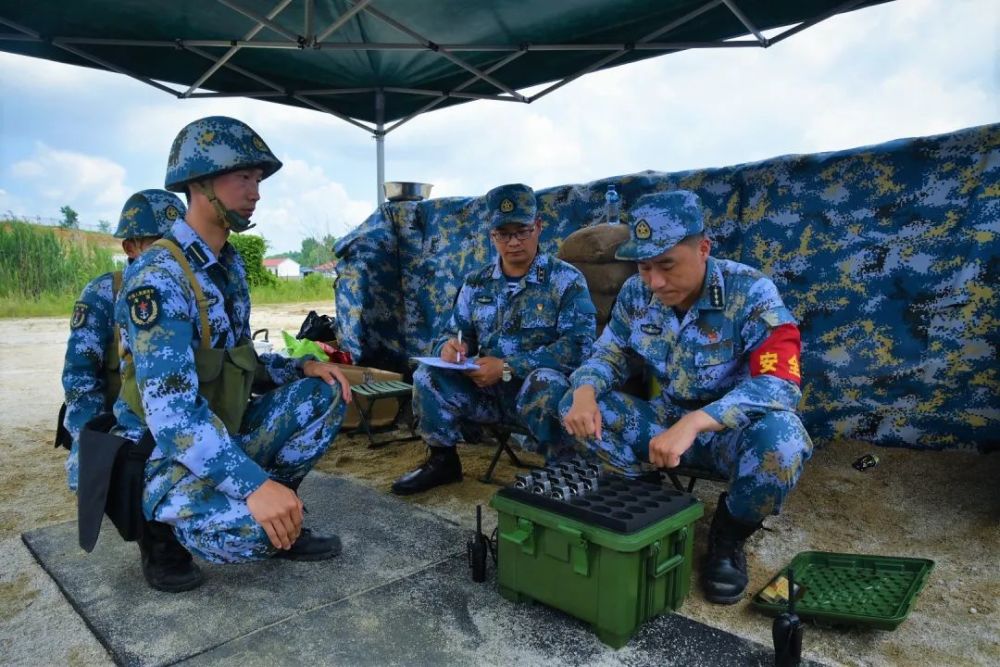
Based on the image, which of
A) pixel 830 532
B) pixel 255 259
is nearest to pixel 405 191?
pixel 830 532

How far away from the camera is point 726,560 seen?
2.27 m

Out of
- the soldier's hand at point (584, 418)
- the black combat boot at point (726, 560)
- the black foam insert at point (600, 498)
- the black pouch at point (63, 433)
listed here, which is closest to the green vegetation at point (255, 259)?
the black pouch at point (63, 433)

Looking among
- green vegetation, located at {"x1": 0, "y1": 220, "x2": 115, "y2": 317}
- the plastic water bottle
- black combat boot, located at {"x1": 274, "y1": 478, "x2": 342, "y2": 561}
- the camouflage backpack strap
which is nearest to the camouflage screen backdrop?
the plastic water bottle

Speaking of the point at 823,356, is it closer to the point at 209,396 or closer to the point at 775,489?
the point at 775,489

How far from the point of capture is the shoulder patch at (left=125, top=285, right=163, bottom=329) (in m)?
1.95

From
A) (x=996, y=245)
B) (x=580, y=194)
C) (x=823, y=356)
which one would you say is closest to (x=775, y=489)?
(x=823, y=356)

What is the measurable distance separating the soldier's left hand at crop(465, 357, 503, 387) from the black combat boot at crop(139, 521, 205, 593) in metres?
1.43

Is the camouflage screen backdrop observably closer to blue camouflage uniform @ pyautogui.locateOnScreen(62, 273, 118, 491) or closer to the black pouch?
blue camouflage uniform @ pyautogui.locateOnScreen(62, 273, 118, 491)

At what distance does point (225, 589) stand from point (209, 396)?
69cm

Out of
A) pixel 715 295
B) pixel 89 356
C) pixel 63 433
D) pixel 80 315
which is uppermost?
pixel 715 295

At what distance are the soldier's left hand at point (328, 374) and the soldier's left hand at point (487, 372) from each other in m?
0.75

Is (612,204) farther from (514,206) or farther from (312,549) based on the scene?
(312,549)

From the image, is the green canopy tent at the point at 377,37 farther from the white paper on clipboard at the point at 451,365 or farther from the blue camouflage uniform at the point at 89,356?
the white paper on clipboard at the point at 451,365

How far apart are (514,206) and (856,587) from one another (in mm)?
2161
